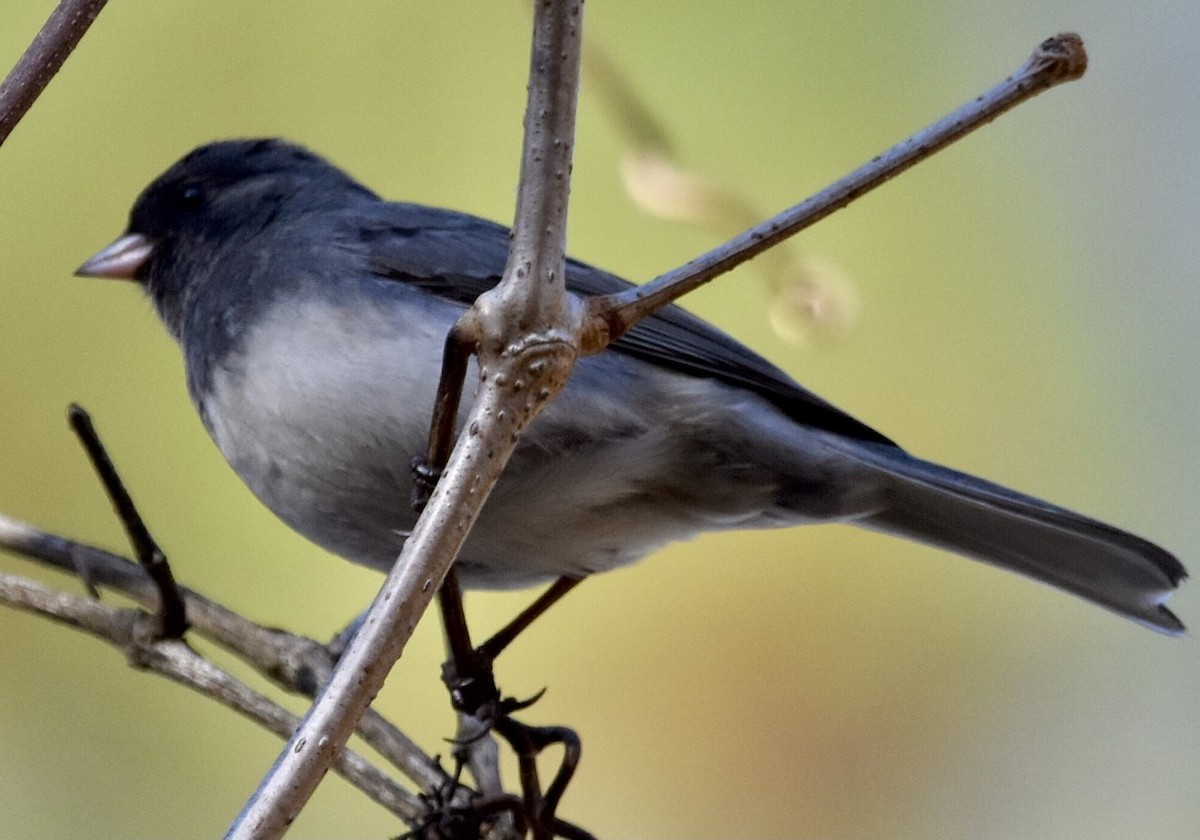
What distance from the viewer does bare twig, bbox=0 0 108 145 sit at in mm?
1065

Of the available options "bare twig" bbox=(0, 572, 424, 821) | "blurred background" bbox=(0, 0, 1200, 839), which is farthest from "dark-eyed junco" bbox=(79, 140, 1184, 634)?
"blurred background" bbox=(0, 0, 1200, 839)

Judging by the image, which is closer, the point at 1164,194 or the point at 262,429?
the point at 262,429

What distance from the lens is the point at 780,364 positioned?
279 centimetres

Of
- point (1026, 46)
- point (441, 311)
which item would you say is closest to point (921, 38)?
point (1026, 46)

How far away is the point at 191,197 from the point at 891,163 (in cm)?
145

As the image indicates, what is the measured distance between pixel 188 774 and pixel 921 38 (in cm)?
205

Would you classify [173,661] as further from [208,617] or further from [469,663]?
[469,663]

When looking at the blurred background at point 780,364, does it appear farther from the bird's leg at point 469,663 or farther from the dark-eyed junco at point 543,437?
the bird's leg at point 469,663

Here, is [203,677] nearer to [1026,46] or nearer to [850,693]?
[850,693]

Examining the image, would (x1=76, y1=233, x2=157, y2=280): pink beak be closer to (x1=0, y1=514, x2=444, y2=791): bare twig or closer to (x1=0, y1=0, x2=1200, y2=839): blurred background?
(x1=0, y1=0, x2=1200, y2=839): blurred background

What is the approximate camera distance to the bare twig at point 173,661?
1280 millimetres

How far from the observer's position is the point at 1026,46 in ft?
9.05

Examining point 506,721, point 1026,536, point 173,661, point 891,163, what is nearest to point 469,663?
point 506,721

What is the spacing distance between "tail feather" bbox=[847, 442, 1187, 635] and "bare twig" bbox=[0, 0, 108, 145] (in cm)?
114
